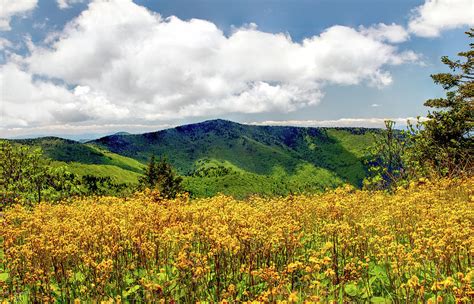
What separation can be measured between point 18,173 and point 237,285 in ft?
126

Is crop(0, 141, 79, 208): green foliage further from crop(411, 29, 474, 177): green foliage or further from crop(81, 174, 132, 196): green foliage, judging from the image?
crop(411, 29, 474, 177): green foliage

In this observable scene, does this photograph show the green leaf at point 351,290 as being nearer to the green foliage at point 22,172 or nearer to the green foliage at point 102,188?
the green foliage at point 22,172

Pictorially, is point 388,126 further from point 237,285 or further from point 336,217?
point 237,285

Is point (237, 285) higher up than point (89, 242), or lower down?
lower down

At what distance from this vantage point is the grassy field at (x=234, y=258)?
270 inches

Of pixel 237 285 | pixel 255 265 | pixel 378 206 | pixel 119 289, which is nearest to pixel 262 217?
pixel 255 265

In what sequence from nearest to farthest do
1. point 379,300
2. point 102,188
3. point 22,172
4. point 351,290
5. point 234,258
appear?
1. point 379,300
2. point 351,290
3. point 234,258
4. point 22,172
5. point 102,188

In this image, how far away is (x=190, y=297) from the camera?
290 inches

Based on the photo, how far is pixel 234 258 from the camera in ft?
29.1

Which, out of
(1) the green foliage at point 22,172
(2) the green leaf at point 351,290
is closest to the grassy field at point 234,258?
(2) the green leaf at point 351,290

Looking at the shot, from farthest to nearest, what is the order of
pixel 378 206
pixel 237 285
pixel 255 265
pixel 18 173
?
pixel 18 173, pixel 378 206, pixel 255 265, pixel 237 285

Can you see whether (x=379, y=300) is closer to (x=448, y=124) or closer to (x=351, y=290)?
(x=351, y=290)

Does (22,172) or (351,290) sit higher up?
(22,172)

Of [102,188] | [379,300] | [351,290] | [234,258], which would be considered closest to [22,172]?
[234,258]
